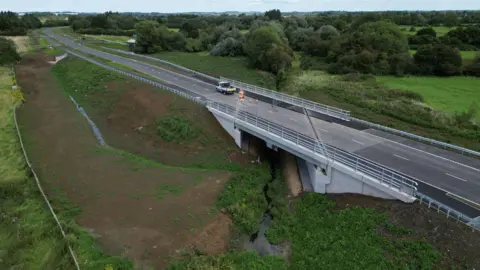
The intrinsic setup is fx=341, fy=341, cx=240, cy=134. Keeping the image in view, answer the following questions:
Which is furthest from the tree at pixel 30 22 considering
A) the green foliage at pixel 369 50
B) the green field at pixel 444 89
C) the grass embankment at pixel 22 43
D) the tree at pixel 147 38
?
the green field at pixel 444 89

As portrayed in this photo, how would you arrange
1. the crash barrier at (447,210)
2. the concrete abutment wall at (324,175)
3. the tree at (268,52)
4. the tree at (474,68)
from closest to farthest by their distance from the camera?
1. the crash barrier at (447,210)
2. the concrete abutment wall at (324,175)
3. the tree at (474,68)
4. the tree at (268,52)

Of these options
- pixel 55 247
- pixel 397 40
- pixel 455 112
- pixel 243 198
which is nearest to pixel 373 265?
pixel 243 198

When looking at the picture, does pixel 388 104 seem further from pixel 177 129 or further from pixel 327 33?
pixel 327 33

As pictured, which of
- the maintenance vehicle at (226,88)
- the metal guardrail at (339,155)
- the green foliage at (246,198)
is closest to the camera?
the metal guardrail at (339,155)

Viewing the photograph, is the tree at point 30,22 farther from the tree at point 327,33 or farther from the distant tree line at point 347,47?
the tree at point 327,33

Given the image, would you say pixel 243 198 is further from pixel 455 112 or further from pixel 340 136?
pixel 455 112

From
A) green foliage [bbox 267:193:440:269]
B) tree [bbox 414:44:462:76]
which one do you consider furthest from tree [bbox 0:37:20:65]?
tree [bbox 414:44:462:76]

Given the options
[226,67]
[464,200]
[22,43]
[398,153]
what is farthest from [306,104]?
[22,43]
